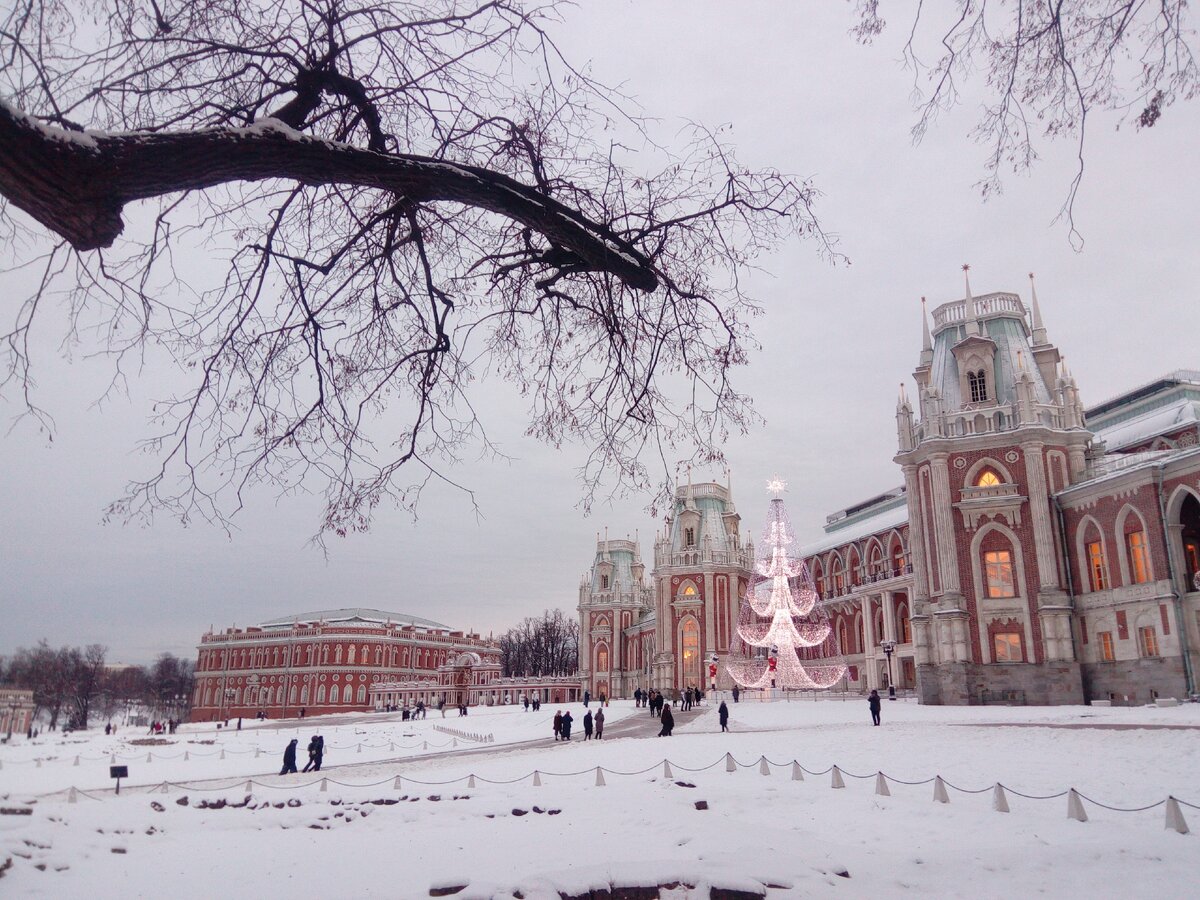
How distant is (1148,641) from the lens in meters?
29.2

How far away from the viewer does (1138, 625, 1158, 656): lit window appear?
2886 centimetres

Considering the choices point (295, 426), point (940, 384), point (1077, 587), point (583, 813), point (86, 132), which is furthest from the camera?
point (940, 384)

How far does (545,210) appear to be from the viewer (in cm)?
540

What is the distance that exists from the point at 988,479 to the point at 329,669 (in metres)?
80.8

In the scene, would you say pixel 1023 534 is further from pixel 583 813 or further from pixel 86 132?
pixel 86 132

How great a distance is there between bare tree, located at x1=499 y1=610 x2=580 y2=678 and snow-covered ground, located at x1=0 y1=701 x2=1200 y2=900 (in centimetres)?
9344

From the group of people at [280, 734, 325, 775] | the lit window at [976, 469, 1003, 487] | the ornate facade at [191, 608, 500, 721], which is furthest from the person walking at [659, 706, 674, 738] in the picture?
the ornate facade at [191, 608, 500, 721]

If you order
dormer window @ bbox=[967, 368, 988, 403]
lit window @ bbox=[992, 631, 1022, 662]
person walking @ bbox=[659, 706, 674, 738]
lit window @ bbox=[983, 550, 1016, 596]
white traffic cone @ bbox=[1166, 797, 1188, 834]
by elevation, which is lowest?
person walking @ bbox=[659, 706, 674, 738]

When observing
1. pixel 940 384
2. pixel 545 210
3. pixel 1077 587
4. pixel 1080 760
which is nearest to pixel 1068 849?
pixel 1080 760

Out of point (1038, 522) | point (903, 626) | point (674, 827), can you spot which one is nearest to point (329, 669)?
point (903, 626)

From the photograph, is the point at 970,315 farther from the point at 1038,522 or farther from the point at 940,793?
the point at 940,793

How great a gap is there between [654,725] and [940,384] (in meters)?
20.9

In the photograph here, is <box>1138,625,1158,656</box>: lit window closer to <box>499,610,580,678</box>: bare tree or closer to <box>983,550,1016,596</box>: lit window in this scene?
<box>983,550,1016,596</box>: lit window

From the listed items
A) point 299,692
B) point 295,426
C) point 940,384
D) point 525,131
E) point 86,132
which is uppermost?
point 940,384
